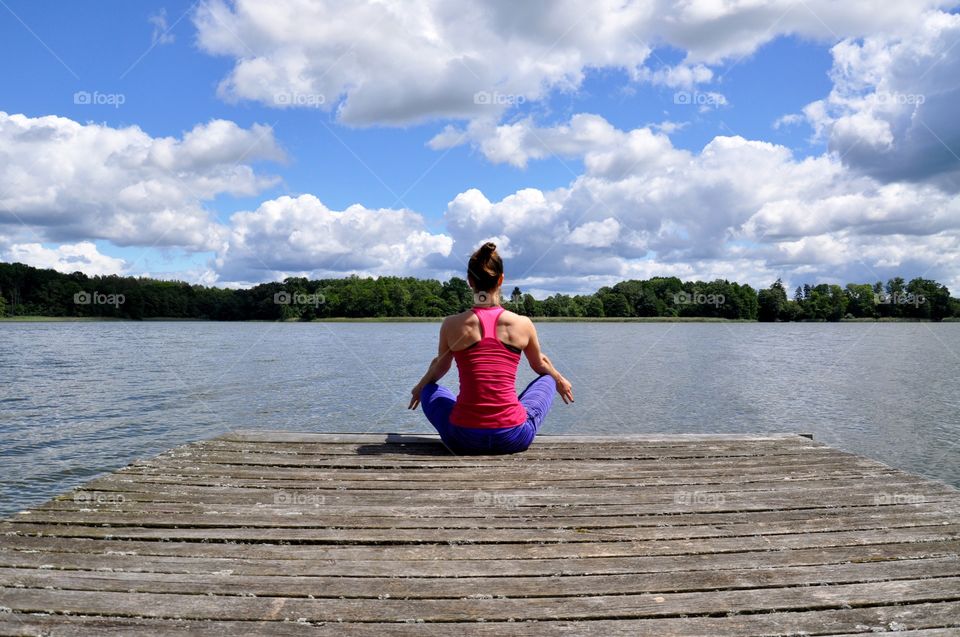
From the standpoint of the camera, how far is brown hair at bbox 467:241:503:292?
5871mm

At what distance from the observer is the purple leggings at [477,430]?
6.35m

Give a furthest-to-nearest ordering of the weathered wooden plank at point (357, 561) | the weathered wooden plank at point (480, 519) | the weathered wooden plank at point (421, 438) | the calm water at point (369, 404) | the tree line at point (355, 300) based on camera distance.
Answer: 1. the tree line at point (355, 300)
2. the calm water at point (369, 404)
3. the weathered wooden plank at point (421, 438)
4. the weathered wooden plank at point (480, 519)
5. the weathered wooden plank at point (357, 561)

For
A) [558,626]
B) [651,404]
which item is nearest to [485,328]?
[558,626]

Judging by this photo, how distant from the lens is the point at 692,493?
543 cm

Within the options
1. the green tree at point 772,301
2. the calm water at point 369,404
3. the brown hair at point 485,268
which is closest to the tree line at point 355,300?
the green tree at point 772,301

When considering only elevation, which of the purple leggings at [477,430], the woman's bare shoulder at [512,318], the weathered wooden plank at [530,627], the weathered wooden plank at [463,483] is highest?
the woman's bare shoulder at [512,318]

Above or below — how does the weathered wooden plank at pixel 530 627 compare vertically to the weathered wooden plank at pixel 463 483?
below

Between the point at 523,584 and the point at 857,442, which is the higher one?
the point at 523,584

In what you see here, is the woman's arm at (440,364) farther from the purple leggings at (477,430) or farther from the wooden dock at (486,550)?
the wooden dock at (486,550)

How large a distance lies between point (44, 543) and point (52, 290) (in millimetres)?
127603

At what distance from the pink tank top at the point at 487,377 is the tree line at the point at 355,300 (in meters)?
95.7

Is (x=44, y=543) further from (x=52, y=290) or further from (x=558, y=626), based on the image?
(x=52, y=290)

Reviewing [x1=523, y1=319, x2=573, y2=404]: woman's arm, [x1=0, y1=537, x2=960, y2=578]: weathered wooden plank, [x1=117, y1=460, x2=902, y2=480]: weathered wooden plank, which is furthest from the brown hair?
[x1=0, y1=537, x2=960, y2=578]: weathered wooden plank

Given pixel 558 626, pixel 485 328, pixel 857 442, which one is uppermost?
pixel 485 328
